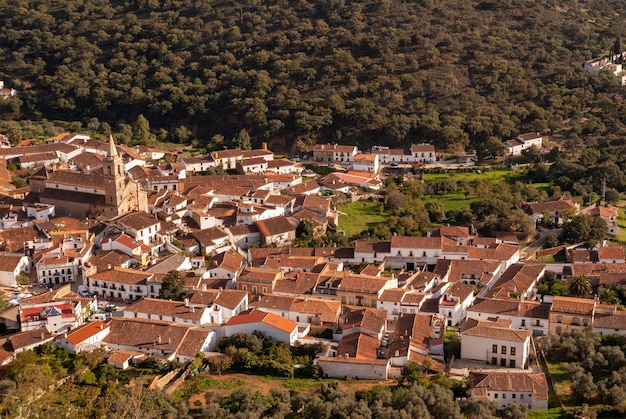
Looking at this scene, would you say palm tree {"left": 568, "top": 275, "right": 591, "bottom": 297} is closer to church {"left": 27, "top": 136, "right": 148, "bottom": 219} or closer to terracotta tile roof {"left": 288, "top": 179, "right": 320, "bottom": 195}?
terracotta tile roof {"left": 288, "top": 179, "right": 320, "bottom": 195}

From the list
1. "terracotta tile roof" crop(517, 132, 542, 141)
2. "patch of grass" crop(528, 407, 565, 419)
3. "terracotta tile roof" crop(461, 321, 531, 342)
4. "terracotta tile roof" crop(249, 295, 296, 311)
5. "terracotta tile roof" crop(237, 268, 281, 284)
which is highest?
"terracotta tile roof" crop(517, 132, 542, 141)

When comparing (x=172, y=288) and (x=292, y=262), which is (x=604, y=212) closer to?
(x=292, y=262)

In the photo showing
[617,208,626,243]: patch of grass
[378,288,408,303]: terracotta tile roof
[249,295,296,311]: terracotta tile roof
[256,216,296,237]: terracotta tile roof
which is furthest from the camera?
[617,208,626,243]: patch of grass

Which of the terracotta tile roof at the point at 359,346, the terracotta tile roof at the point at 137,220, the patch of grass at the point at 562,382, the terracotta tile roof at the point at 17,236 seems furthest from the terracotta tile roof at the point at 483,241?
the terracotta tile roof at the point at 17,236

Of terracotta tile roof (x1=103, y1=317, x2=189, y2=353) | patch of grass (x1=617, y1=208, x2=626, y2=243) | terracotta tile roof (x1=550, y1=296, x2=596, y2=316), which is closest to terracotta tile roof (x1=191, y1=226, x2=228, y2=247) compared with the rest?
terracotta tile roof (x1=103, y1=317, x2=189, y2=353)

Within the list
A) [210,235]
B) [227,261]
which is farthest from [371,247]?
[210,235]

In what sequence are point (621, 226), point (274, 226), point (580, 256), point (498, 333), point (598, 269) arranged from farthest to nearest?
point (621, 226) → point (274, 226) → point (580, 256) → point (598, 269) → point (498, 333)

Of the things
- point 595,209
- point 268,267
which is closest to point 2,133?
point 268,267

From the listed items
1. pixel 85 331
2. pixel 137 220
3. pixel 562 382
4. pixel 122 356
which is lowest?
pixel 562 382
